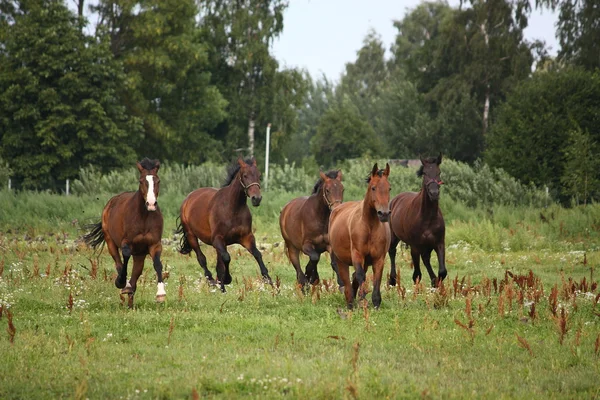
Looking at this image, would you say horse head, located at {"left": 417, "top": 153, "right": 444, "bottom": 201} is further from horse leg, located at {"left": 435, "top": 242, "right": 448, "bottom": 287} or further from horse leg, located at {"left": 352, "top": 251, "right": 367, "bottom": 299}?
horse leg, located at {"left": 352, "top": 251, "right": 367, "bottom": 299}

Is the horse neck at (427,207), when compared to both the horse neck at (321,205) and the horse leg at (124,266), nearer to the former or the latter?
the horse neck at (321,205)

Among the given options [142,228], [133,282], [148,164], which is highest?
[148,164]

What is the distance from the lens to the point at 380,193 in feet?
36.8

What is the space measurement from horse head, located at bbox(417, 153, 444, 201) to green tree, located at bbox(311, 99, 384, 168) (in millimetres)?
55634

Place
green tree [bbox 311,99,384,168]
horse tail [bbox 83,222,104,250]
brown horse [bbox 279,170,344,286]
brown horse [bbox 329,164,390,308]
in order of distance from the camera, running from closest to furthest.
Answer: brown horse [bbox 329,164,390,308]
brown horse [bbox 279,170,344,286]
horse tail [bbox 83,222,104,250]
green tree [bbox 311,99,384,168]

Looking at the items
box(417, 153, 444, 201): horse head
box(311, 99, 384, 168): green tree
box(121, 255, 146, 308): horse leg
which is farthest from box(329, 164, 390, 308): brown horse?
box(311, 99, 384, 168): green tree

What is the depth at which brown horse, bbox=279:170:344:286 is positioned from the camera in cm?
1412

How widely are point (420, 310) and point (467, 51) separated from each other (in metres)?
46.7

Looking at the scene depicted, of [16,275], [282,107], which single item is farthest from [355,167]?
[16,275]

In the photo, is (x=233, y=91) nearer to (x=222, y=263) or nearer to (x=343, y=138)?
(x=343, y=138)

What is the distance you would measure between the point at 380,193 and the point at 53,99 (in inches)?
1467

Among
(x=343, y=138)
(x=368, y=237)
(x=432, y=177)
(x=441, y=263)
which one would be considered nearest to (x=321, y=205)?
(x=432, y=177)

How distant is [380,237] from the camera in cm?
1181

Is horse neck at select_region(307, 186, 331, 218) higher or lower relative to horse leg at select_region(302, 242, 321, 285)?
higher
